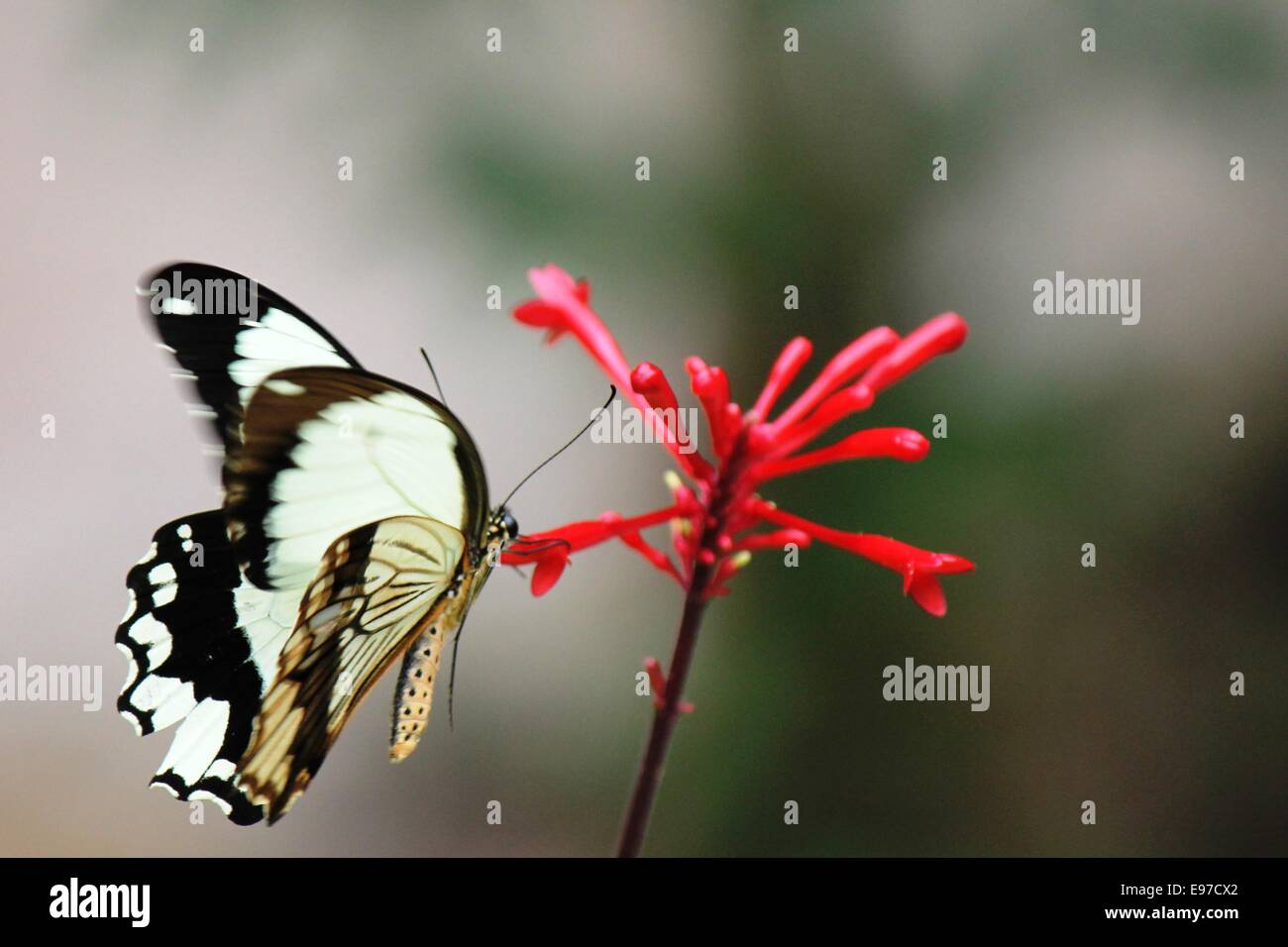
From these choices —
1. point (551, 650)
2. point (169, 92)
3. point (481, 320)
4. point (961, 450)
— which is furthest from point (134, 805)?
point (961, 450)

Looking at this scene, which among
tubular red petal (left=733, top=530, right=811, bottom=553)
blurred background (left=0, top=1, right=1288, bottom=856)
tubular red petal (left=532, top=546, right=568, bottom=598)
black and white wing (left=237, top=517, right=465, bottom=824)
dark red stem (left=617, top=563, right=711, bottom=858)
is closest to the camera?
dark red stem (left=617, top=563, right=711, bottom=858)

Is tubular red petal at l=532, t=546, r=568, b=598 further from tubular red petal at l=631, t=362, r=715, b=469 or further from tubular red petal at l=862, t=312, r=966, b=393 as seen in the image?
tubular red petal at l=862, t=312, r=966, b=393

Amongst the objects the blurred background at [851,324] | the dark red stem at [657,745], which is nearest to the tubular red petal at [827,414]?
the dark red stem at [657,745]

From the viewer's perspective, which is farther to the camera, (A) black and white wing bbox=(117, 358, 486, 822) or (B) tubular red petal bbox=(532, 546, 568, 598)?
(A) black and white wing bbox=(117, 358, 486, 822)

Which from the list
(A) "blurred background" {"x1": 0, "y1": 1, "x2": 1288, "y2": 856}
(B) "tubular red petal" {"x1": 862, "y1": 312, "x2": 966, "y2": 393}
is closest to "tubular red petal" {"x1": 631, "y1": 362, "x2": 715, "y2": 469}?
(B) "tubular red petal" {"x1": 862, "y1": 312, "x2": 966, "y2": 393}

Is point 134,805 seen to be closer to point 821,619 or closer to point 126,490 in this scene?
point 126,490

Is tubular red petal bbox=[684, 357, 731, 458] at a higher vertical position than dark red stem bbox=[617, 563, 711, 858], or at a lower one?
higher

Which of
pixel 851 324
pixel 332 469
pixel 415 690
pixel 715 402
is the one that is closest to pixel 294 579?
pixel 332 469
